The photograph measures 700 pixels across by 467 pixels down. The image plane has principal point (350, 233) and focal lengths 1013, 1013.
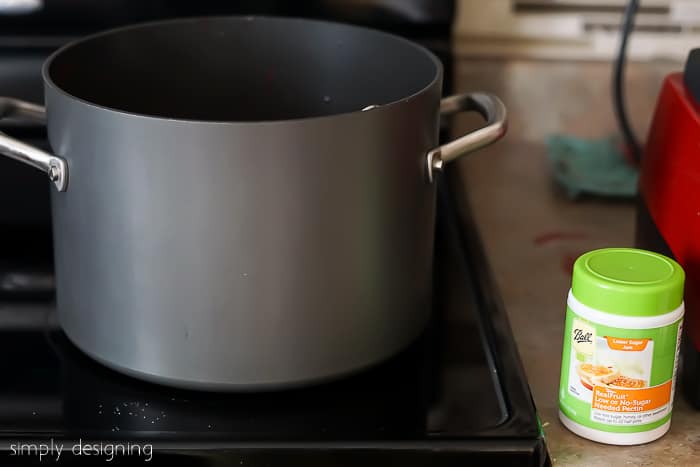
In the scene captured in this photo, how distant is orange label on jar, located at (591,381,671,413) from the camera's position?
0.62 meters

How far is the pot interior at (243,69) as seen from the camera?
75cm

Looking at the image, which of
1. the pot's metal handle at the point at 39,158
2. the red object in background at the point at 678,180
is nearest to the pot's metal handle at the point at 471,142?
the red object in background at the point at 678,180

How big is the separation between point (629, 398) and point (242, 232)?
26cm

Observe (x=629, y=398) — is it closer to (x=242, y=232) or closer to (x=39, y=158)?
(x=242, y=232)

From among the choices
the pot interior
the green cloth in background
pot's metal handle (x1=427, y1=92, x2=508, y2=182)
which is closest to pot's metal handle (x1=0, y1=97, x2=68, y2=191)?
the pot interior

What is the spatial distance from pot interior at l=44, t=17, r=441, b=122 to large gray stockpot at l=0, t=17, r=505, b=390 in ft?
0.12

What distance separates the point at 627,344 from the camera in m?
0.60

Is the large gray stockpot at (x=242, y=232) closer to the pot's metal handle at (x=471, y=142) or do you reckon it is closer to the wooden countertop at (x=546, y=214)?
the pot's metal handle at (x=471, y=142)

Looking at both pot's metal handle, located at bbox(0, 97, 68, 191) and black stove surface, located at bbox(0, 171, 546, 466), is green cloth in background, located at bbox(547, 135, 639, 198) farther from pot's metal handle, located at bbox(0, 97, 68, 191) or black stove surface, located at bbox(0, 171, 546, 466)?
pot's metal handle, located at bbox(0, 97, 68, 191)

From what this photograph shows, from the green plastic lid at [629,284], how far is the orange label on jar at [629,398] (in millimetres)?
51

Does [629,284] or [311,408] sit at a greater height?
[629,284]

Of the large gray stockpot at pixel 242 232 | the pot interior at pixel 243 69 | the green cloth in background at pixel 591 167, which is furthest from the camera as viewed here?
the green cloth in background at pixel 591 167

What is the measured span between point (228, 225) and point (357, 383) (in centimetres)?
16

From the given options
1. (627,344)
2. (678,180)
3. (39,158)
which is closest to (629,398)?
(627,344)
